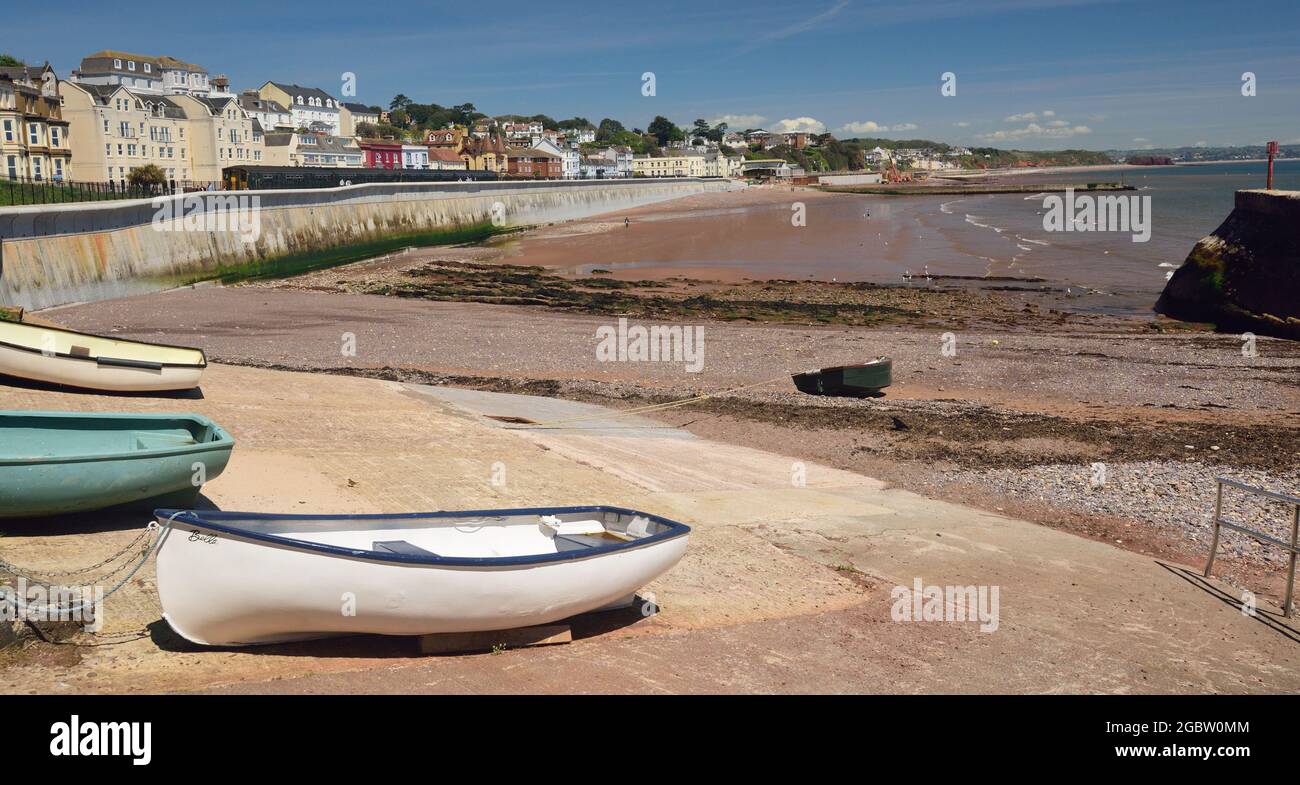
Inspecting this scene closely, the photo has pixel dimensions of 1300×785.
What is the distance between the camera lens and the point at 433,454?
1455 cm

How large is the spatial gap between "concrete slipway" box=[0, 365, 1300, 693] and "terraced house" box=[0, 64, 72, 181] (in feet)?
147

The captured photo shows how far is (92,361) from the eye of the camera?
48.0 feet

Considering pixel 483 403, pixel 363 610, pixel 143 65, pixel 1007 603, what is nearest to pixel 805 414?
pixel 483 403

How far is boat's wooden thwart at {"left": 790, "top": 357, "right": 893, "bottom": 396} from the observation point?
816 inches

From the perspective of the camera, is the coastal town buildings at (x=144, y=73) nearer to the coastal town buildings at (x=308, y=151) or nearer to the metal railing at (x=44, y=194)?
the coastal town buildings at (x=308, y=151)

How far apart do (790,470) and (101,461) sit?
9.83 metres

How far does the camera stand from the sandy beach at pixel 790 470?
27.1 feet
